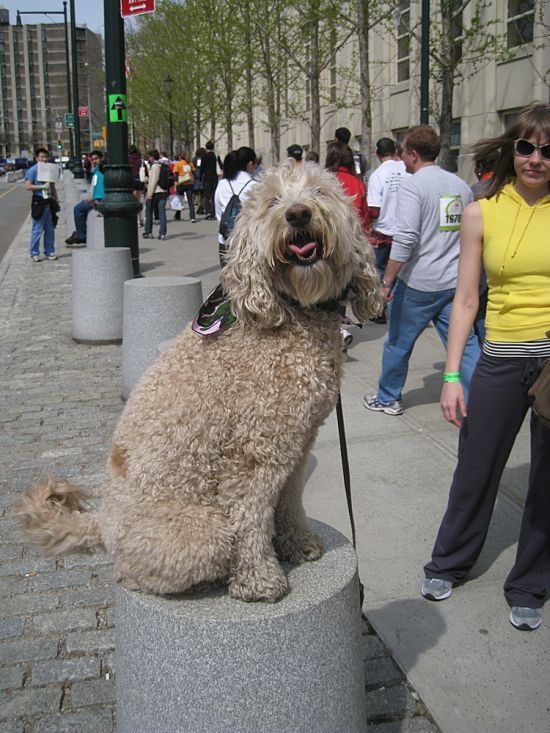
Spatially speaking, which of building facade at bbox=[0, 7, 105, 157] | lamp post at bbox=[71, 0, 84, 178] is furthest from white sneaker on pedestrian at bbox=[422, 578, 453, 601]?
building facade at bbox=[0, 7, 105, 157]

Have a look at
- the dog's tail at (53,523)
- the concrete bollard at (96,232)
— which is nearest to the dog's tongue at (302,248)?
the dog's tail at (53,523)

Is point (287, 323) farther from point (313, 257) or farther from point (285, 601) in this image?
point (285, 601)

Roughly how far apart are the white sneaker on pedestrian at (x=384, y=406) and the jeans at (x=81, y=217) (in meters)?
13.0

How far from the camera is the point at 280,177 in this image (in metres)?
2.20

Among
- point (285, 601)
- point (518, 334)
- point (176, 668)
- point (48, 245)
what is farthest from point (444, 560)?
point (48, 245)

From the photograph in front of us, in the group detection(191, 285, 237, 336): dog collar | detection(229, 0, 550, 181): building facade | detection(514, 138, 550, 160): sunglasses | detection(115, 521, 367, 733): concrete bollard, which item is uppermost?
→ detection(229, 0, 550, 181): building facade

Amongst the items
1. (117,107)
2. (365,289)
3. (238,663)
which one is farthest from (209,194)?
(238,663)

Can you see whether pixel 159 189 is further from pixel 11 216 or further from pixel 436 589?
pixel 436 589

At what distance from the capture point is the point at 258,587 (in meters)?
2.34

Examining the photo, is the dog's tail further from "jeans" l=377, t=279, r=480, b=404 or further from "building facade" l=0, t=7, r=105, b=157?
"building facade" l=0, t=7, r=105, b=157

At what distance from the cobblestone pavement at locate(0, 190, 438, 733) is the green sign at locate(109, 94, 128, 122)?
4028 millimetres

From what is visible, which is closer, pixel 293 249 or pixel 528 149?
pixel 293 249

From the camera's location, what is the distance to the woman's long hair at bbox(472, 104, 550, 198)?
10.9ft

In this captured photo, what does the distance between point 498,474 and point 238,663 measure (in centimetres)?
192
